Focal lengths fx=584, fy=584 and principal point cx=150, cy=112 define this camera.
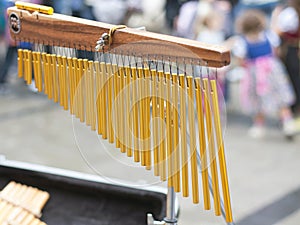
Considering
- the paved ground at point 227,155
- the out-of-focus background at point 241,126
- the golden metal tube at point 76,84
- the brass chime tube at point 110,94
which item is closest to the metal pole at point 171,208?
the brass chime tube at point 110,94

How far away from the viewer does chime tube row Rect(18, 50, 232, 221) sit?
1.63m

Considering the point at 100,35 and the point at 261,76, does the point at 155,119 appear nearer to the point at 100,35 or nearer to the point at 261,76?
the point at 100,35

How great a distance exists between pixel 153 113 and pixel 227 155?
2971 millimetres

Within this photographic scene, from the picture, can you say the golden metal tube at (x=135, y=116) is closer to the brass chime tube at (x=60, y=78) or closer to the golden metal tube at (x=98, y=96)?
the golden metal tube at (x=98, y=96)

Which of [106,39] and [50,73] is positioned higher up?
[106,39]

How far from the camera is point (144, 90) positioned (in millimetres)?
1681

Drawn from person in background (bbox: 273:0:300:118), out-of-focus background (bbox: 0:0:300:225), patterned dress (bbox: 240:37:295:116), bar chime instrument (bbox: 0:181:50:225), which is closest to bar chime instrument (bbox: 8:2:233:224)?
bar chime instrument (bbox: 0:181:50:225)

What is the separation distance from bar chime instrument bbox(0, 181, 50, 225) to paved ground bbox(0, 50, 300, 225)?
0.71 m

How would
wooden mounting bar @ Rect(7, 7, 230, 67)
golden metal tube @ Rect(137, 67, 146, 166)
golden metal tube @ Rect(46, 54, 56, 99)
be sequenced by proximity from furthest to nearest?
golden metal tube @ Rect(46, 54, 56, 99) → golden metal tube @ Rect(137, 67, 146, 166) → wooden mounting bar @ Rect(7, 7, 230, 67)

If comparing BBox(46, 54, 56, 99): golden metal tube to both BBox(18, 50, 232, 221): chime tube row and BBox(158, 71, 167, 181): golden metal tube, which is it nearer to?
BBox(18, 50, 232, 221): chime tube row

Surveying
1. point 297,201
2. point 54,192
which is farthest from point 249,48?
point 54,192

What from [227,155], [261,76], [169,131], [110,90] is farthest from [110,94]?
[261,76]

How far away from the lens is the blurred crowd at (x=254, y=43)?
4.98 m

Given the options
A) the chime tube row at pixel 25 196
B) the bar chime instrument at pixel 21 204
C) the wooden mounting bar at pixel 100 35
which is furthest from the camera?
the chime tube row at pixel 25 196
